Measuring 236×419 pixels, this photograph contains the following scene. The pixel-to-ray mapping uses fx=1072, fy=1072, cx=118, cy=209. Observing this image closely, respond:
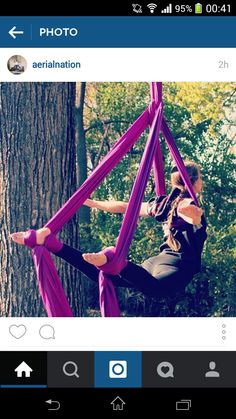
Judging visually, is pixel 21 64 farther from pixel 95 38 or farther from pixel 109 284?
pixel 109 284

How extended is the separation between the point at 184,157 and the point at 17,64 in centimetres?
86

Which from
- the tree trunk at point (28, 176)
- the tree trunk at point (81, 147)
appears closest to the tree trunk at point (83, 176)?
the tree trunk at point (81, 147)

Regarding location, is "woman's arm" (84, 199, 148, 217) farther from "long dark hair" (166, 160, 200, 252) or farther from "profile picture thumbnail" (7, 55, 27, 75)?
"profile picture thumbnail" (7, 55, 27, 75)

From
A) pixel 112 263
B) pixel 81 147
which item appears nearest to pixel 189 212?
pixel 112 263

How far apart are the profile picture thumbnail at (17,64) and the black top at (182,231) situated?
65cm

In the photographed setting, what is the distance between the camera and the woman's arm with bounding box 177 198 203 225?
3.60 metres

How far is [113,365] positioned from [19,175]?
2.68 ft

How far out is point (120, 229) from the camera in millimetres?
3490

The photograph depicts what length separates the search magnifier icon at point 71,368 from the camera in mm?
3299
